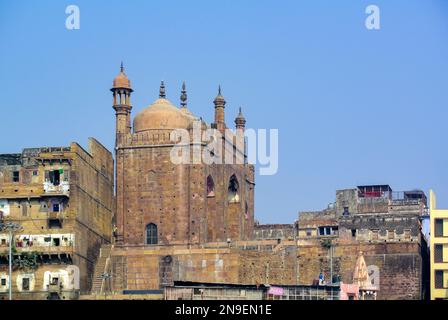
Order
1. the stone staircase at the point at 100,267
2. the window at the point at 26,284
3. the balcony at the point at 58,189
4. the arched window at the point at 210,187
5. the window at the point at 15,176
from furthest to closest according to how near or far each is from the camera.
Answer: the arched window at the point at 210,187
the window at the point at 15,176
the stone staircase at the point at 100,267
the balcony at the point at 58,189
the window at the point at 26,284

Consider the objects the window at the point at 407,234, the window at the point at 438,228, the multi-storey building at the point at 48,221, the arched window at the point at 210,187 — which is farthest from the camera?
the arched window at the point at 210,187

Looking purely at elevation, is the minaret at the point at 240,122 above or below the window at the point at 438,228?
above

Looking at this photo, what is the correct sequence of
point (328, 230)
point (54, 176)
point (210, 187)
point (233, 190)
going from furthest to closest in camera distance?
point (233, 190)
point (328, 230)
point (210, 187)
point (54, 176)

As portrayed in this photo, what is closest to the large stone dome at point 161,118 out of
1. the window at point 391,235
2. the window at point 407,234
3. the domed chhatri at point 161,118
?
the domed chhatri at point 161,118

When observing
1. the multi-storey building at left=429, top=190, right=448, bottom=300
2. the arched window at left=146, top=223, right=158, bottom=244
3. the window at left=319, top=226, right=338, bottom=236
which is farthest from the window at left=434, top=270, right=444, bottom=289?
the arched window at left=146, top=223, right=158, bottom=244

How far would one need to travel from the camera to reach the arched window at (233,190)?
4070 inches

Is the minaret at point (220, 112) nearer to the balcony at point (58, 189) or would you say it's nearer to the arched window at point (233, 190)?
the arched window at point (233, 190)

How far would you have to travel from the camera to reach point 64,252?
3674 inches

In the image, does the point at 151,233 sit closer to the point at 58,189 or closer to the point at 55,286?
the point at 58,189

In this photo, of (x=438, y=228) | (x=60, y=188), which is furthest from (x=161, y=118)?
(x=438, y=228)

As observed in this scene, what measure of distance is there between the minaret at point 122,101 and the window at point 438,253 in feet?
75.8

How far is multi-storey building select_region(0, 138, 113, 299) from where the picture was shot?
93.8 m

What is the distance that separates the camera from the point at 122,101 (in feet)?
325

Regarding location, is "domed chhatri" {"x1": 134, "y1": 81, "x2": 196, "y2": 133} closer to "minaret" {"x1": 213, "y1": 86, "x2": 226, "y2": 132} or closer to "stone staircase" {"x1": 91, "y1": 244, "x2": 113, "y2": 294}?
"minaret" {"x1": 213, "y1": 86, "x2": 226, "y2": 132}
